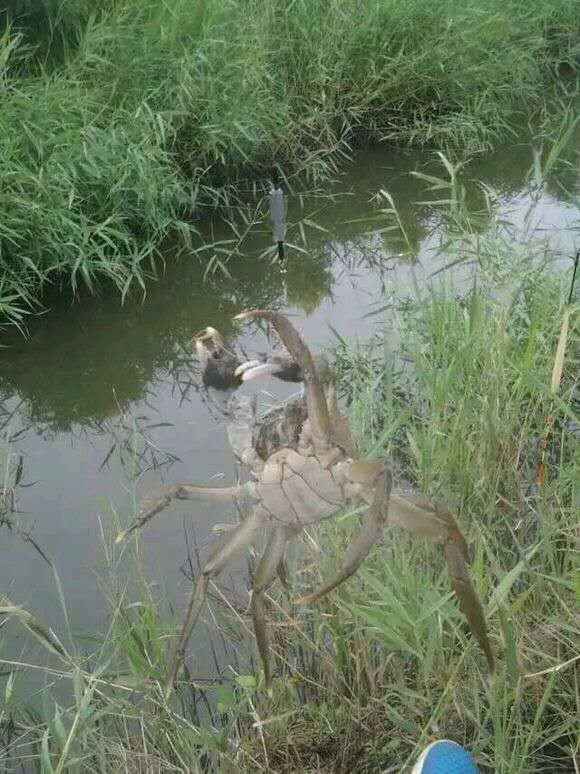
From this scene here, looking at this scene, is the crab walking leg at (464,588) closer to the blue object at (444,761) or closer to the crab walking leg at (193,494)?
the blue object at (444,761)

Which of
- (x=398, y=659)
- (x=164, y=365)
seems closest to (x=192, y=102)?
(x=164, y=365)

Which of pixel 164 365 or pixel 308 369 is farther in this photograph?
pixel 164 365

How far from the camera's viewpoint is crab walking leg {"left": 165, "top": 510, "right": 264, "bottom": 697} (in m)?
1.46

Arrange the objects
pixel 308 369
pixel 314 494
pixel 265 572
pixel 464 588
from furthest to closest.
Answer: pixel 265 572 < pixel 464 588 < pixel 314 494 < pixel 308 369

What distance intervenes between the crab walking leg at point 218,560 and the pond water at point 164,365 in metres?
0.61

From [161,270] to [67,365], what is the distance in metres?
0.91

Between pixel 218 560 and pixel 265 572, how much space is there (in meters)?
0.08

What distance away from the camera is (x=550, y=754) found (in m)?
1.84

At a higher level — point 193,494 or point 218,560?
point 193,494

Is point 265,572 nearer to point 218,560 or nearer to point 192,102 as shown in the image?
point 218,560

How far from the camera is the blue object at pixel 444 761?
149 cm

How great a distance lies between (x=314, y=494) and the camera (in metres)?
1.29

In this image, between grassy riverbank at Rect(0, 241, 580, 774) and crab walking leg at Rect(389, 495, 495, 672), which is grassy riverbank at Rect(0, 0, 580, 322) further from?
crab walking leg at Rect(389, 495, 495, 672)

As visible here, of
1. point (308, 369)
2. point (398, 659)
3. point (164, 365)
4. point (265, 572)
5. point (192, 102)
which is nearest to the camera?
point (308, 369)
